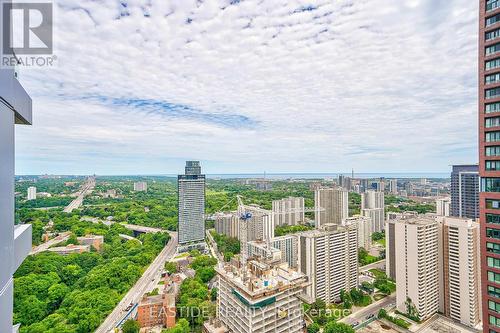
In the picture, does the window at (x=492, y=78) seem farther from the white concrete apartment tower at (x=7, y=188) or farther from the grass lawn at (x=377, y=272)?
the grass lawn at (x=377, y=272)

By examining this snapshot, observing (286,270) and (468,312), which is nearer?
(286,270)

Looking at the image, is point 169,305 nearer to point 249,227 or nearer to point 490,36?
point 249,227

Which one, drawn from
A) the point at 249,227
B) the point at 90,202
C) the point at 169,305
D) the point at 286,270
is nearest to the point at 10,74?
the point at 286,270

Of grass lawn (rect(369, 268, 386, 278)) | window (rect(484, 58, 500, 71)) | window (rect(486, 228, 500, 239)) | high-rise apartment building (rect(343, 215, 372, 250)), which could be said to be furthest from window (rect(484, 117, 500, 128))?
high-rise apartment building (rect(343, 215, 372, 250))

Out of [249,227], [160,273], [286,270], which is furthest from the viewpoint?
[249,227]

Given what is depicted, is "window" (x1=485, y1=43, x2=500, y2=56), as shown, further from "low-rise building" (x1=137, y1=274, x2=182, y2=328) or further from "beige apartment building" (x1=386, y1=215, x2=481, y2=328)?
"low-rise building" (x1=137, y1=274, x2=182, y2=328)

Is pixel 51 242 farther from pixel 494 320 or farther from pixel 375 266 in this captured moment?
pixel 494 320
